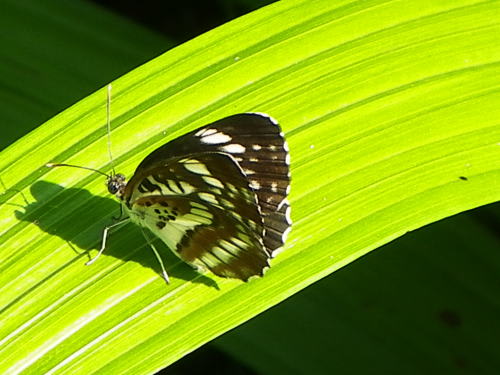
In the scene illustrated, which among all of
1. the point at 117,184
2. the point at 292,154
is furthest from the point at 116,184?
the point at 292,154

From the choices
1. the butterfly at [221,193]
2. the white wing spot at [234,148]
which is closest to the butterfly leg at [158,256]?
the butterfly at [221,193]

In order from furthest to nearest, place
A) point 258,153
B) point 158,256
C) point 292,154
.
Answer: point 292,154 → point 158,256 → point 258,153

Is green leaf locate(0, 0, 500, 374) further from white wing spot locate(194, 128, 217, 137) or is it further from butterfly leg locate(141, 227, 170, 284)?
white wing spot locate(194, 128, 217, 137)

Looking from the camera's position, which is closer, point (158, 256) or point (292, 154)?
point (158, 256)

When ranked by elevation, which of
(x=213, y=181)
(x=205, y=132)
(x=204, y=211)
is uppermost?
(x=205, y=132)

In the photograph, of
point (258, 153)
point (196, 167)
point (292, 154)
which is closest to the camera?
point (196, 167)

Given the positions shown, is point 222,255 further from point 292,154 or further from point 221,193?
point 292,154

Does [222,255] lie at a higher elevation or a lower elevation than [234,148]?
lower
